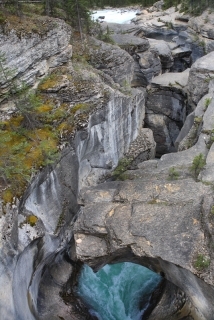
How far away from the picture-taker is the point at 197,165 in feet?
50.0

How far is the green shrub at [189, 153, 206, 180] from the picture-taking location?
49.6 ft

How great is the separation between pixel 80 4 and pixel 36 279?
59.2ft

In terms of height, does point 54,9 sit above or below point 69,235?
above

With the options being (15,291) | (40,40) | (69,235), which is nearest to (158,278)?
(69,235)

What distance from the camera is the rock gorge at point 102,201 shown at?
12367mm

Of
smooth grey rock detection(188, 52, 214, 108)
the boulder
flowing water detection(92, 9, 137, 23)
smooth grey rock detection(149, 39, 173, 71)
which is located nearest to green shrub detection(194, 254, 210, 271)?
smooth grey rock detection(188, 52, 214, 108)

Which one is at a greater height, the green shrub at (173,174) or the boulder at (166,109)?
the green shrub at (173,174)

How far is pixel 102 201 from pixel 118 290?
7104mm

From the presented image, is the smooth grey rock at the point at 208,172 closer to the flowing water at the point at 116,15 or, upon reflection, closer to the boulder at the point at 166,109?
the boulder at the point at 166,109

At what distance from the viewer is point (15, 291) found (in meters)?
12.7

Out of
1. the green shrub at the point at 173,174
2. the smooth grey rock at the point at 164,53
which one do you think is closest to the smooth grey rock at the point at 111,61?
the smooth grey rock at the point at 164,53

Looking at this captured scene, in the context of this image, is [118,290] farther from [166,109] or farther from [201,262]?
[166,109]

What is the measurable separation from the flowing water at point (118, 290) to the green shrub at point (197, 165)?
7.80 metres

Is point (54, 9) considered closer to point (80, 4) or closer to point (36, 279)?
point (80, 4)
